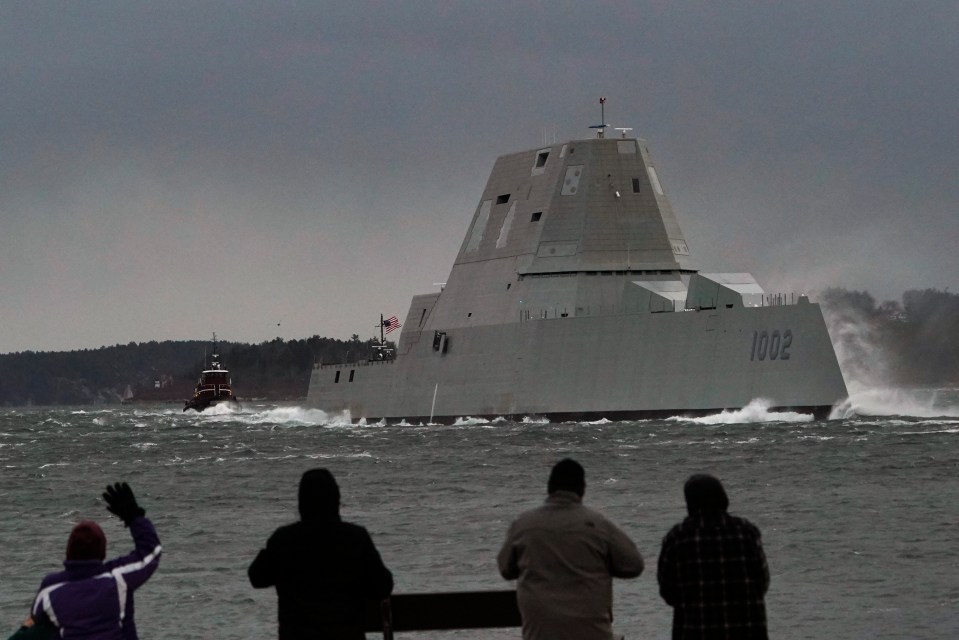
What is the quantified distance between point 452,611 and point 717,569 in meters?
1.81

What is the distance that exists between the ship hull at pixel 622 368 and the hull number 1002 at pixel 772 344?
2 cm

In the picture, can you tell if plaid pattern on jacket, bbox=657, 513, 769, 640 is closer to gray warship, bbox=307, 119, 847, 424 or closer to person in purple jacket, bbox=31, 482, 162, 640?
person in purple jacket, bbox=31, 482, 162, 640

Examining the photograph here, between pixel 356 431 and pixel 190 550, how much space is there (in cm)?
2806

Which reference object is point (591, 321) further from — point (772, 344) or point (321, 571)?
point (321, 571)

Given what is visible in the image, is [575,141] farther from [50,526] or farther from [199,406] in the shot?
[199,406]

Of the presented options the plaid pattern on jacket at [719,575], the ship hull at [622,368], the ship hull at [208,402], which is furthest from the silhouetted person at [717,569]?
the ship hull at [208,402]

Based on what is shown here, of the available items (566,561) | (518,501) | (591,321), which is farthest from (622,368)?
(566,561)

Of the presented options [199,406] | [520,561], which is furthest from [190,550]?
[199,406]

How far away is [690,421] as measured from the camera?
38375 millimetres

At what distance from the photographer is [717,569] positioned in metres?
6.26

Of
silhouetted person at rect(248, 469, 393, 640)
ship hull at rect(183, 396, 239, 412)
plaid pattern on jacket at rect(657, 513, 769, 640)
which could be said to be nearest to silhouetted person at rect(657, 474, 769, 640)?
plaid pattern on jacket at rect(657, 513, 769, 640)

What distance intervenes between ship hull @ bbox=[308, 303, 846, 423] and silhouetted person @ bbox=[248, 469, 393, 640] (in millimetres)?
29986

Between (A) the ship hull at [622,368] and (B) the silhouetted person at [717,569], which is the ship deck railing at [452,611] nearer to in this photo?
(B) the silhouetted person at [717,569]

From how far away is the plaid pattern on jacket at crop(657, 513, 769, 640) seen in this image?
6.25m
